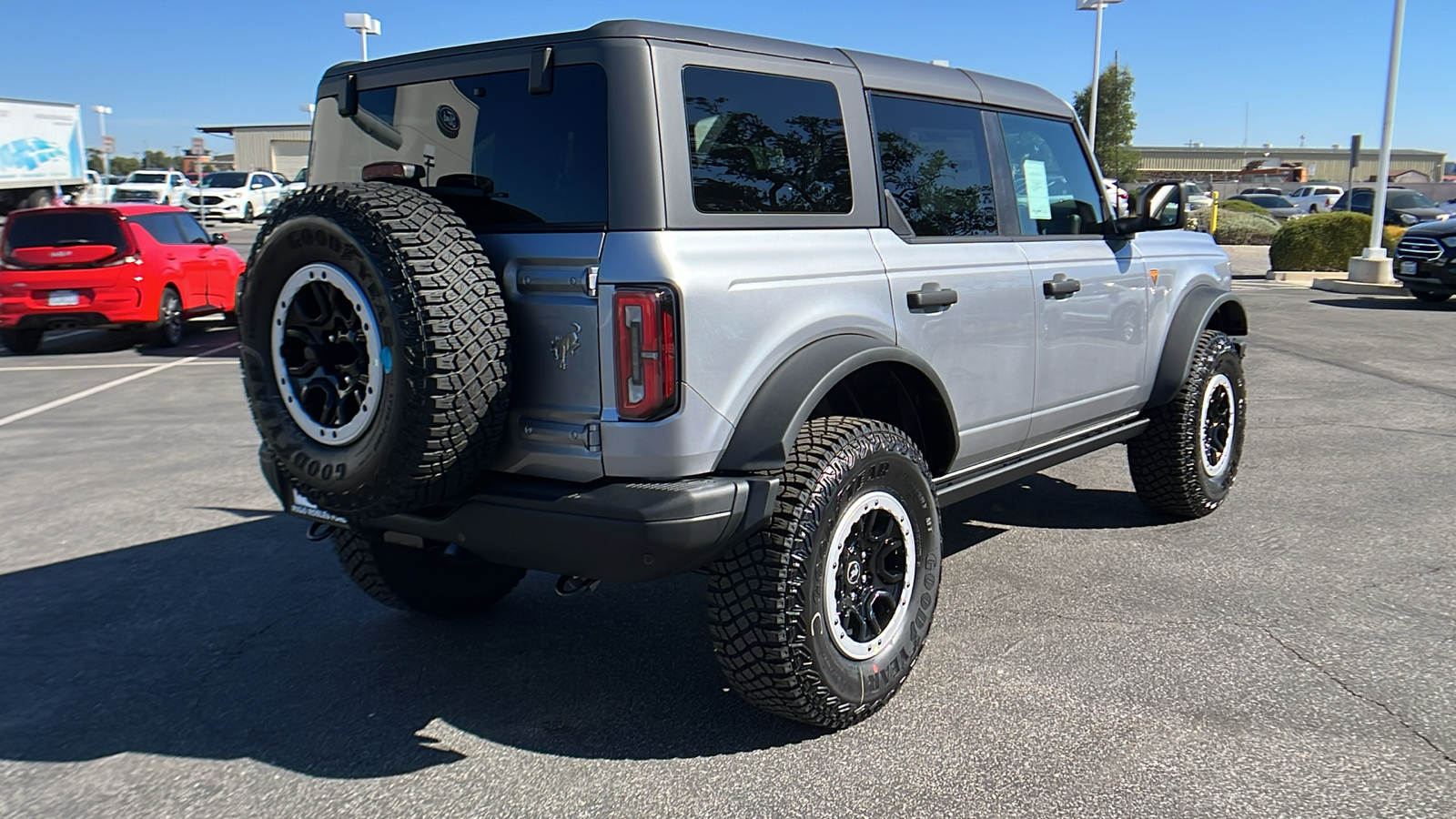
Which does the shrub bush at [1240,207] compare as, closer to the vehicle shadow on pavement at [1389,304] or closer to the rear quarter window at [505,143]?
the vehicle shadow on pavement at [1389,304]

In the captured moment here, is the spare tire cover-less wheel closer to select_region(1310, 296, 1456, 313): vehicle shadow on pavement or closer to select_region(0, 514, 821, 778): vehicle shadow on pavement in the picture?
select_region(0, 514, 821, 778): vehicle shadow on pavement

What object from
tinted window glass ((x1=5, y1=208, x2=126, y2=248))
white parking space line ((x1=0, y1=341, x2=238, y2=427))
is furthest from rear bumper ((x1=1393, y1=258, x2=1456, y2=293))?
tinted window glass ((x1=5, y1=208, x2=126, y2=248))

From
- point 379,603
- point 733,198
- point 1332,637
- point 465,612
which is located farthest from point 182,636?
point 1332,637

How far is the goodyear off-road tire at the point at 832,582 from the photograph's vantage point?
3277mm

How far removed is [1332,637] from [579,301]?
3.04 meters

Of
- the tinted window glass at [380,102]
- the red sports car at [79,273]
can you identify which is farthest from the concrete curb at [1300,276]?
the tinted window glass at [380,102]

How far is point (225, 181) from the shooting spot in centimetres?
3934

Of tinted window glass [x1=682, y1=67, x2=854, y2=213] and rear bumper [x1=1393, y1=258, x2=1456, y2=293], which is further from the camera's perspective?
rear bumper [x1=1393, y1=258, x2=1456, y2=293]

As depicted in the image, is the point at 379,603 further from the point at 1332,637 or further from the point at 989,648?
the point at 1332,637

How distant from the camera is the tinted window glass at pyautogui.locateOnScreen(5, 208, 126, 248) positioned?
40.0 ft

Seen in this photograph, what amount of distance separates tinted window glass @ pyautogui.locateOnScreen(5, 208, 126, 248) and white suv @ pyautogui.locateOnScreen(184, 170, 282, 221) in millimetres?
25567

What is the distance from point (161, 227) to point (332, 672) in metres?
10.8

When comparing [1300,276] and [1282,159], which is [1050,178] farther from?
[1282,159]

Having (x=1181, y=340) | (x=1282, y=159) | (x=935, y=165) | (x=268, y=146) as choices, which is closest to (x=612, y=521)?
(x=935, y=165)
